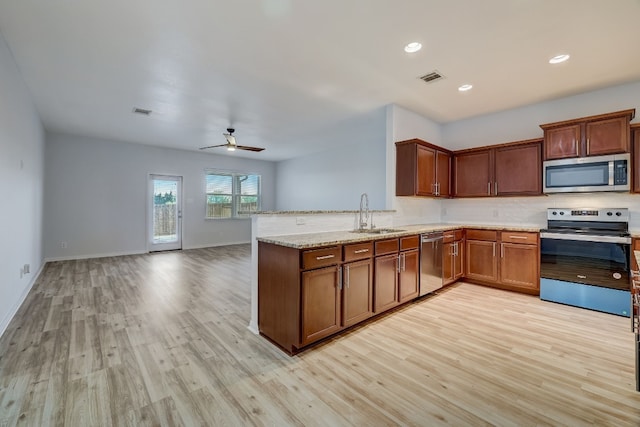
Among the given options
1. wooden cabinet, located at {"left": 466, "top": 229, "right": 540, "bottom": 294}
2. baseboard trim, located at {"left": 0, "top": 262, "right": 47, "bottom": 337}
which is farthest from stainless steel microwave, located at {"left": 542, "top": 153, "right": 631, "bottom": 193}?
baseboard trim, located at {"left": 0, "top": 262, "right": 47, "bottom": 337}

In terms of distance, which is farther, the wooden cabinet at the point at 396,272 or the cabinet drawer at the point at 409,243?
the cabinet drawer at the point at 409,243

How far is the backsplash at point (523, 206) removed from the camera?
345cm

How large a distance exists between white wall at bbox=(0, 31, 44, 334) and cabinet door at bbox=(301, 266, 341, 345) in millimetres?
2865

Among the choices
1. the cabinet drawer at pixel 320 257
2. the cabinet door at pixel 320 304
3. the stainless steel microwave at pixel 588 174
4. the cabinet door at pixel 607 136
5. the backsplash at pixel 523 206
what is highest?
the cabinet door at pixel 607 136

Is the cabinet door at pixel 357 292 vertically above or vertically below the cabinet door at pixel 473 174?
below

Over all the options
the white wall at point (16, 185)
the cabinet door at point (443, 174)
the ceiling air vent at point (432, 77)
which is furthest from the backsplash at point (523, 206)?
the white wall at point (16, 185)

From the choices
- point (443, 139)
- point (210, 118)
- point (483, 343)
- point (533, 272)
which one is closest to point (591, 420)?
point (483, 343)

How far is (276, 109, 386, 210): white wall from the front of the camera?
602 centimetres

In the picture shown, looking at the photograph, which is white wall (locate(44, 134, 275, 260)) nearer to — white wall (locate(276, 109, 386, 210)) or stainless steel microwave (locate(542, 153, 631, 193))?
white wall (locate(276, 109, 386, 210))

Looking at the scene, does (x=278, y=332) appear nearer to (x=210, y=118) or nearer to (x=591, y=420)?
(x=591, y=420)

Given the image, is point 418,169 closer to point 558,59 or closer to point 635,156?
point 558,59

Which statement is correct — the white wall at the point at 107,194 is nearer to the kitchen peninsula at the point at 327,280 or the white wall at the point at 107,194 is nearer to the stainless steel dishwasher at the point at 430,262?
the kitchen peninsula at the point at 327,280

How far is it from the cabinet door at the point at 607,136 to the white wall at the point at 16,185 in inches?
245

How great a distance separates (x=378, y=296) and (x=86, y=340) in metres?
2.75
